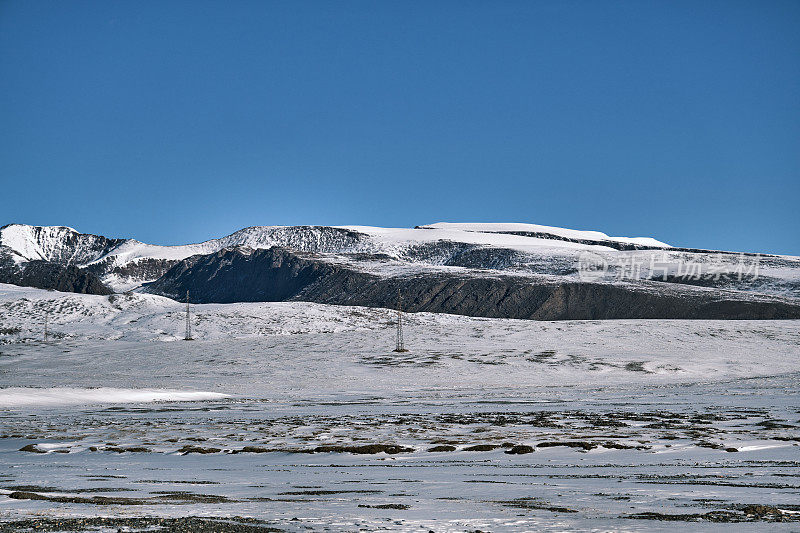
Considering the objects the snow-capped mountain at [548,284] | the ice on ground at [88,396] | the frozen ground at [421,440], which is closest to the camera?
the frozen ground at [421,440]

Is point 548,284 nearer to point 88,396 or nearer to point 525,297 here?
point 525,297

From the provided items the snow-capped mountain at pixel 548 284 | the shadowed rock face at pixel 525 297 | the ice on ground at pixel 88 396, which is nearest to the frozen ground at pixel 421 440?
the ice on ground at pixel 88 396

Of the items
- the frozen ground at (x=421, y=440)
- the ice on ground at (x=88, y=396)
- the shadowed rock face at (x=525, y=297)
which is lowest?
the ice on ground at (x=88, y=396)

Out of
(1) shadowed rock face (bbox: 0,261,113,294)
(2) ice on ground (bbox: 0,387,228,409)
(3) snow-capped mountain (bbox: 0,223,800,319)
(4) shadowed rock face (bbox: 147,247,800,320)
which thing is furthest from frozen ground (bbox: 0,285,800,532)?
(1) shadowed rock face (bbox: 0,261,113,294)

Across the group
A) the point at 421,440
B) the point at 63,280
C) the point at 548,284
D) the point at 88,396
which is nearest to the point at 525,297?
the point at 548,284

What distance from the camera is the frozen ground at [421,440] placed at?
31.0ft

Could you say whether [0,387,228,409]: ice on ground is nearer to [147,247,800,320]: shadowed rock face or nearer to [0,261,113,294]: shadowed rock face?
[147,247,800,320]: shadowed rock face

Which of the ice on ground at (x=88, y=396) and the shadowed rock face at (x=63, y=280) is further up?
the shadowed rock face at (x=63, y=280)

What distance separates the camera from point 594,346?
64.8m

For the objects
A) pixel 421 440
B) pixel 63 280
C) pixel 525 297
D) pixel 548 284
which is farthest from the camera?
pixel 63 280

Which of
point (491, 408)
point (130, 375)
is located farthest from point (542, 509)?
point (130, 375)

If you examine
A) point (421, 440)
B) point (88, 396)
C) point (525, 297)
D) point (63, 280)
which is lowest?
point (88, 396)

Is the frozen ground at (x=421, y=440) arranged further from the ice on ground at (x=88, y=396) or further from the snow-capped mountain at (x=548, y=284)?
the snow-capped mountain at (x=548, y=284)

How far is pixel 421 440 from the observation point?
746 inches
